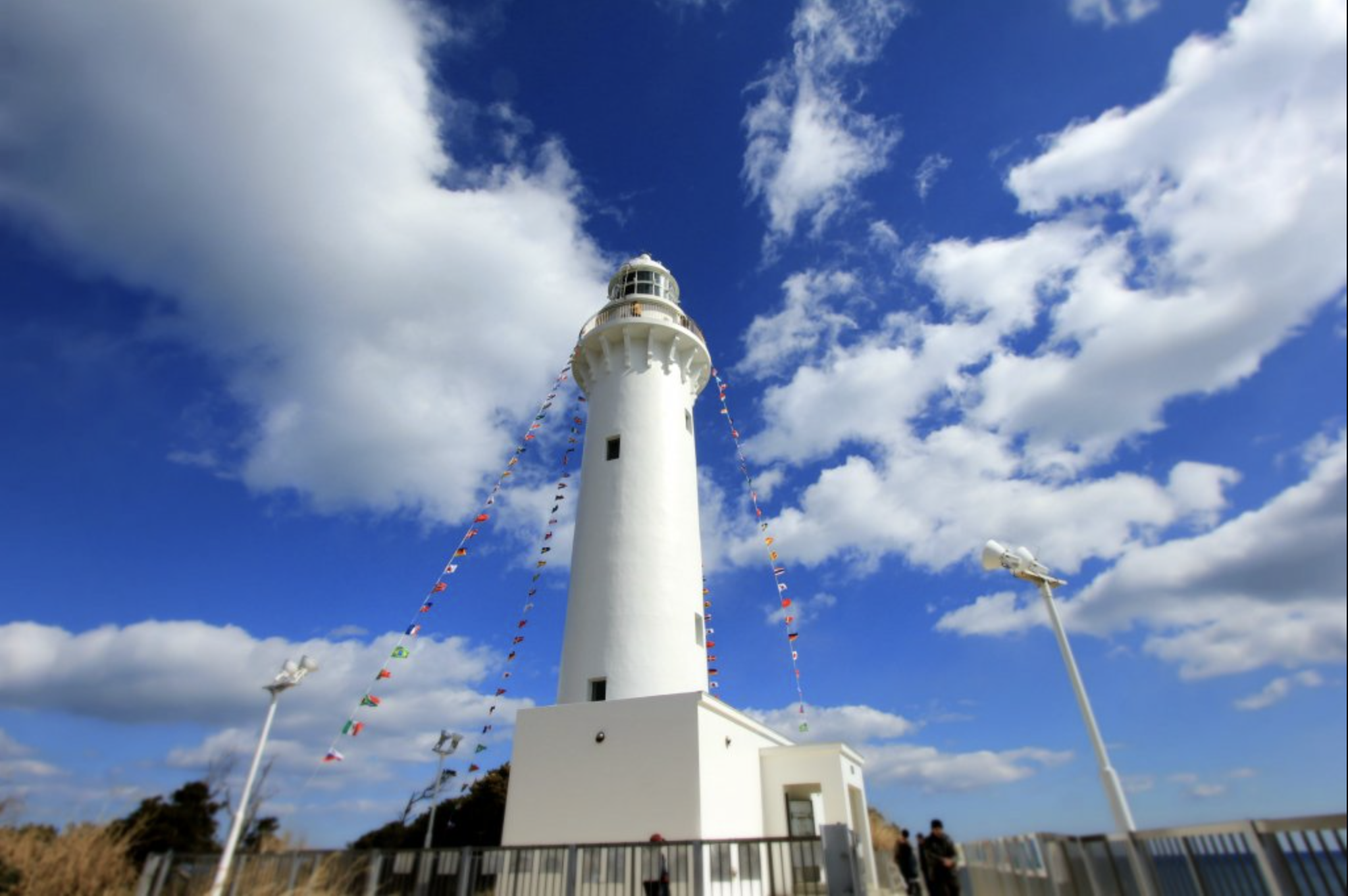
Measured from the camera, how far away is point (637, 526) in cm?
1508

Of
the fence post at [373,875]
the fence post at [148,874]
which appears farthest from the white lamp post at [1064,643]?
the fence post at [148,874]

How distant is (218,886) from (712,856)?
6643 millimetres

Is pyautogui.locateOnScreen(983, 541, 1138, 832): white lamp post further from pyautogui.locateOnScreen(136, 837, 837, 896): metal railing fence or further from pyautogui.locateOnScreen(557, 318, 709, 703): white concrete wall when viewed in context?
pyautogui.locateOnScreen(557, 318, 709, 703): white concrete wall

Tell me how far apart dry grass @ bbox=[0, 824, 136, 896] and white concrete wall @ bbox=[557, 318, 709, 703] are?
7239 mm

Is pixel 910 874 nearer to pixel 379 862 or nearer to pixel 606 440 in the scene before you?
pixel 379 862

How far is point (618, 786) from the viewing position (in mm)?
11500

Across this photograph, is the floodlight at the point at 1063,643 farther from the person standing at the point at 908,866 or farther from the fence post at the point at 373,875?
the fence post at the point at 373,875

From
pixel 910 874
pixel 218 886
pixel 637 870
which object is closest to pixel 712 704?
pixel 637 870

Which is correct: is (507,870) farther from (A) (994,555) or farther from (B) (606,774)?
(A) (994,555)

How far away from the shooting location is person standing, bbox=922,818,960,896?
8.77m

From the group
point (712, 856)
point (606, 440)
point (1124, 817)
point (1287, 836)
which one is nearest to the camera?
point (1287, 836)

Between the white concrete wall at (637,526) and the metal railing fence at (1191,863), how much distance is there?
295 inches

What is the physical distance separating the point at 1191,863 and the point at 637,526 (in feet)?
38.0

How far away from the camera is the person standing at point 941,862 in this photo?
877cm
